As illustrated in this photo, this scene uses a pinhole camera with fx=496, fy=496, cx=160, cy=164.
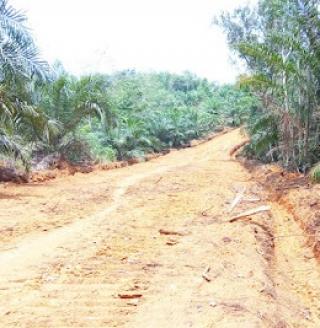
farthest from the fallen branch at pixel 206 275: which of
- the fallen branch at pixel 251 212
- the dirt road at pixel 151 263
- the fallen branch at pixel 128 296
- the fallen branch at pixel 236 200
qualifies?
the fallen branch at pixel 236 200

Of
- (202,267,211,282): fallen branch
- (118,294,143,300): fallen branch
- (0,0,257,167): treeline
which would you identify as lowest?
(202,267,211,282): fallen branch

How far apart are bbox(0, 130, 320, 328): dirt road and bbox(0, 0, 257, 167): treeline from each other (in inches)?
84.0

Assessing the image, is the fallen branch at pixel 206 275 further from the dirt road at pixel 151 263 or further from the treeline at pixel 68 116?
the treeline at pixel 68 116

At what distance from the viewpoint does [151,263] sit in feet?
19.3

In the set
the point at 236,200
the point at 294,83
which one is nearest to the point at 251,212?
the point at 236,200

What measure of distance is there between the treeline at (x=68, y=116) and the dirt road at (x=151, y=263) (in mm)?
2134

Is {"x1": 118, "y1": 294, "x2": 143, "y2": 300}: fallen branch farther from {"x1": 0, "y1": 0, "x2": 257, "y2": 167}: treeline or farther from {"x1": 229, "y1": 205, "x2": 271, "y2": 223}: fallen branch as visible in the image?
{"x1": 0, "y1": 0, "x2": 257, "y2": 167}: treeline

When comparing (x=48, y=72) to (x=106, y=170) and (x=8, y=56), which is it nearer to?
(x=8, y=56)

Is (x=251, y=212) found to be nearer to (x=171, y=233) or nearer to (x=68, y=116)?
(x=171, y=233)

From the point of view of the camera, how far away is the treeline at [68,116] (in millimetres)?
11467

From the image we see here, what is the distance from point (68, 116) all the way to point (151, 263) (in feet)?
37.9

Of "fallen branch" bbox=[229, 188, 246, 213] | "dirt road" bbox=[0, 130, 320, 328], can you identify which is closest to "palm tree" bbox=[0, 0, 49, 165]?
"dirt road" bbox=[0, 130, 320, 328]

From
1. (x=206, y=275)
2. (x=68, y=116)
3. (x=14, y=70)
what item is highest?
(x=14, y=70)

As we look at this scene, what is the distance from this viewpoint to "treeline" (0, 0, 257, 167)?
11.5m
